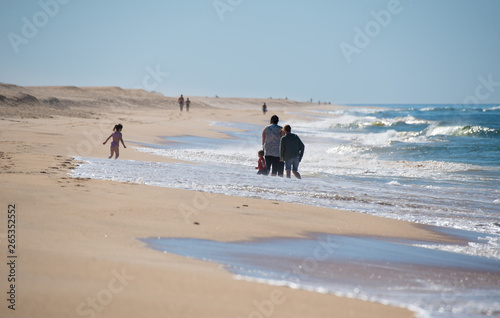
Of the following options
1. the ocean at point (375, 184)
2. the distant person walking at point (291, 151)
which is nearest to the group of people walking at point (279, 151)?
the distant person walking at point (291, 151)

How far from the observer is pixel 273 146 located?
42.2 feet

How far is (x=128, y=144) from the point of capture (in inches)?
717

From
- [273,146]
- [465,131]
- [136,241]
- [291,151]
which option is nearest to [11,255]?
[136,241]

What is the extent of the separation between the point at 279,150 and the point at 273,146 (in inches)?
8.8

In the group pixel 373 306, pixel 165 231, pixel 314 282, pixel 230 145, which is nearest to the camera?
pixel 373 306

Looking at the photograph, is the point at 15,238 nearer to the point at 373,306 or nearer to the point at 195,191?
the point at 373,306

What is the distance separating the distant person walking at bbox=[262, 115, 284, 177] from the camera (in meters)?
12.8

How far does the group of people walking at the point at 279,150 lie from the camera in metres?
12.4

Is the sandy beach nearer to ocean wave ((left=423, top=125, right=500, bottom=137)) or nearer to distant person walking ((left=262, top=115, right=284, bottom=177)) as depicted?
distant person walking ((left=262, top=115, right=284, bottom=177))

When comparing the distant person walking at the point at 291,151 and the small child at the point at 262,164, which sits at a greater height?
the distant person walking at the point at 291,151

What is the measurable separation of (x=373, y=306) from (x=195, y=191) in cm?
488

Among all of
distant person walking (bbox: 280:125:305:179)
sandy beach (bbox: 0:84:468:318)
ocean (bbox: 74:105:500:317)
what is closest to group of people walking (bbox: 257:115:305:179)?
distant person walking (bbox: 280:125:305:179)

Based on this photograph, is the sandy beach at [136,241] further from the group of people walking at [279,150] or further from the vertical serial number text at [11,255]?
the group of people walking at [279,150]

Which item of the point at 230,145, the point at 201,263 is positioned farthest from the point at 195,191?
the point at 230,145
